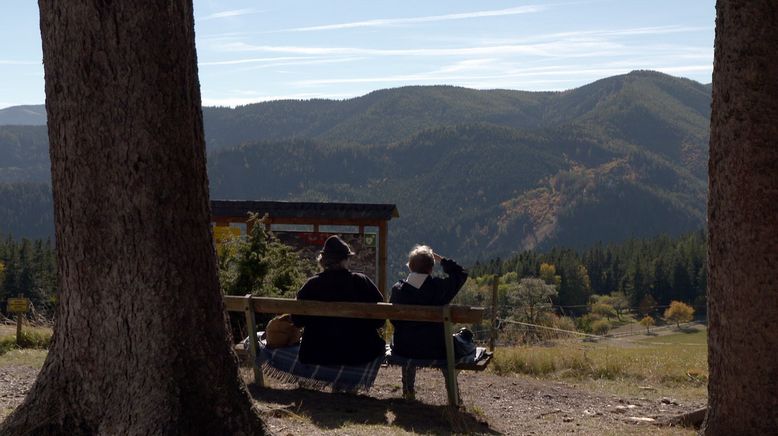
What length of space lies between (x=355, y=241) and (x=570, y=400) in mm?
5299

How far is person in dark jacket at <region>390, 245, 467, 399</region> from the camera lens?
22.8 feet

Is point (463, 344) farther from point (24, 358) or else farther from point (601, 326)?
point (601, 326)

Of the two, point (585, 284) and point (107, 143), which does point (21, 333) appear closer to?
point (107, 143)

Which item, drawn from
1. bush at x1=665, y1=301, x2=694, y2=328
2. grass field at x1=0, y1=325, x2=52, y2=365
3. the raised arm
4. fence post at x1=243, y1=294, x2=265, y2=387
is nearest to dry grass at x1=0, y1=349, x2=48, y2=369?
grass field at x1=0, y1=325, x2=52, y2=365

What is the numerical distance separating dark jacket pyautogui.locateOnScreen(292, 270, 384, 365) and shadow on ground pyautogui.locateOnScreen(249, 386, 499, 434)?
31cm

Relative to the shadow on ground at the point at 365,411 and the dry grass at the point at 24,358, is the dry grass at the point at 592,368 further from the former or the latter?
the dry grass at the point at 24,358

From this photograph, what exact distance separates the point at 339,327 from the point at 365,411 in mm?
758

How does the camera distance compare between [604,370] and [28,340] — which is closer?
[604,370]

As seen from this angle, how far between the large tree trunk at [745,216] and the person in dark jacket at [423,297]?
233cm

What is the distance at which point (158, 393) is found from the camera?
4.20 m

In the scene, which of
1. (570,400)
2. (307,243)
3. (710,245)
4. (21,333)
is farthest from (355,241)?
(710,245)

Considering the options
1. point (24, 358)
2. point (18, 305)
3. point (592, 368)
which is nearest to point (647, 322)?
point (592, 368)

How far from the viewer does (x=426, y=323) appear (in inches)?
276

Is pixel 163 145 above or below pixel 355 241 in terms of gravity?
above
